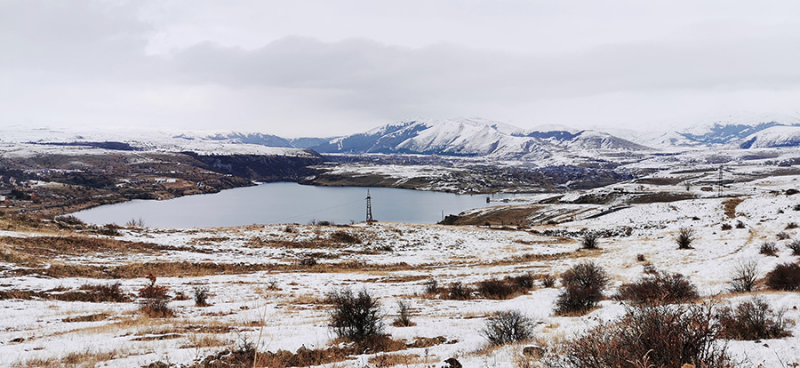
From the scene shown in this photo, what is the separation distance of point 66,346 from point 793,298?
18014 mm

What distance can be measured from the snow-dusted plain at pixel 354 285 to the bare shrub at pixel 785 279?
3.45 feet

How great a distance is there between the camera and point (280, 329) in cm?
981

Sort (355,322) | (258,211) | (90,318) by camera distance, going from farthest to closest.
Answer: (258,211)
(90,318)
(355,322)

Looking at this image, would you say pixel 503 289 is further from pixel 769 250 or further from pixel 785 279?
pixel 769 250

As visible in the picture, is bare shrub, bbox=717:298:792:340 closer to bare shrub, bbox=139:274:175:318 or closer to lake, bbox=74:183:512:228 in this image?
bare shrub, bbox=139:274:175:318

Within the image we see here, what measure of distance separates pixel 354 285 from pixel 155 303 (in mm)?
9639

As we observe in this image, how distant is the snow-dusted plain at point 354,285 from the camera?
288 inches

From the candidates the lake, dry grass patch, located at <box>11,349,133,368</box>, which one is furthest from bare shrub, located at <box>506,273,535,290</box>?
the lake

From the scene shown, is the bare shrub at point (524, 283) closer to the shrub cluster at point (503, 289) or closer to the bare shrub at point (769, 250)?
the shrub cluster at point (503, 289)

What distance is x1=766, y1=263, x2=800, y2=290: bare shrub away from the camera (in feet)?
41.7

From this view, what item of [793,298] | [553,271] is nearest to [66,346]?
[793,298]

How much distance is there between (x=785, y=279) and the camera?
516 inches

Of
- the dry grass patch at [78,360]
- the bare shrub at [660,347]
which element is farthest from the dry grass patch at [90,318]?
the bare shrub at [660,347]

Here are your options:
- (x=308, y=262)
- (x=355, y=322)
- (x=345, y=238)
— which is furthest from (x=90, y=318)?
(x=345, y=238)
